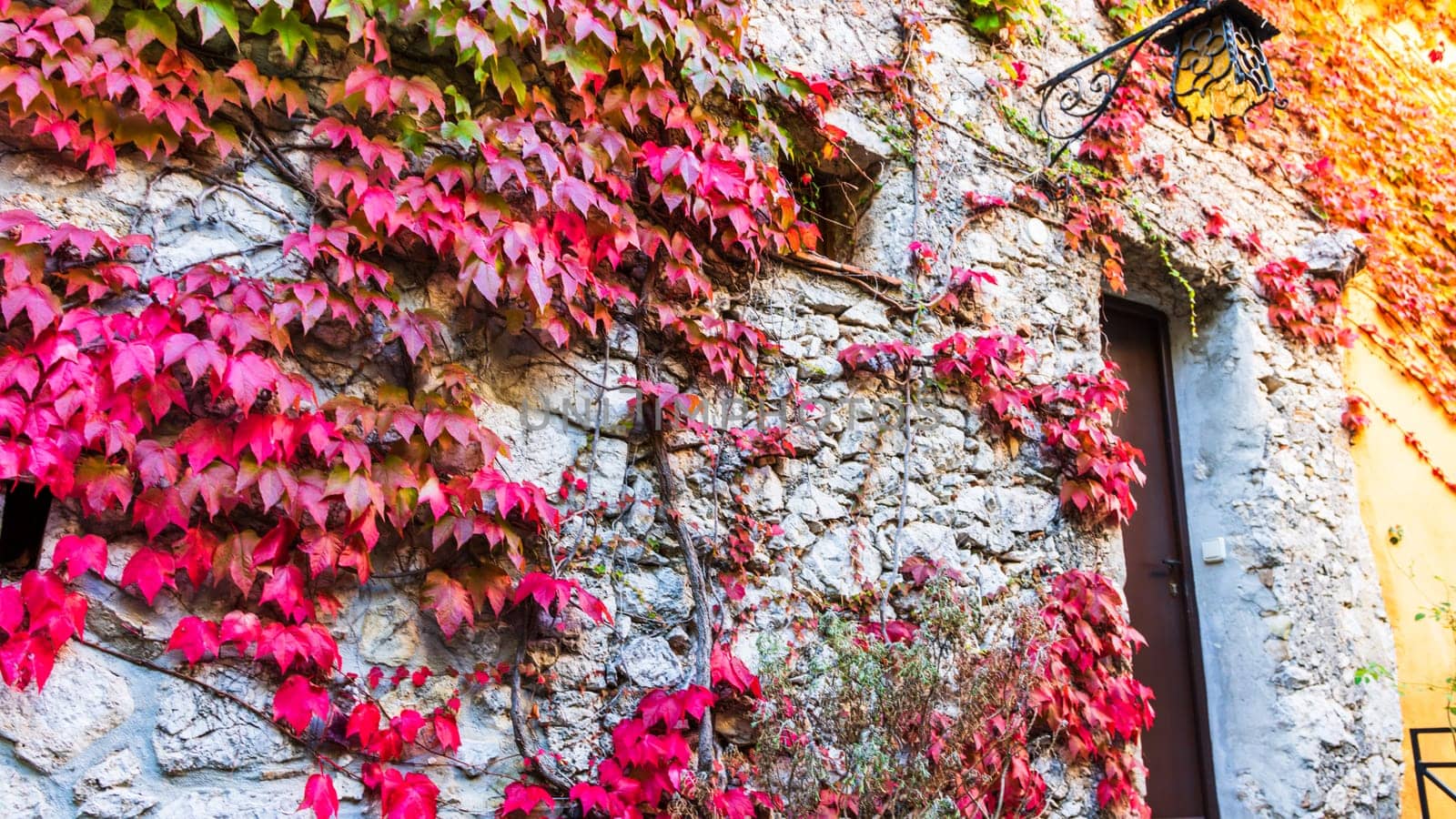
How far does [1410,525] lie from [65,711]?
4826 millimetres

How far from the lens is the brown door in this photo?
3430mm

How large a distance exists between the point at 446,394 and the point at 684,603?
0.77 metres

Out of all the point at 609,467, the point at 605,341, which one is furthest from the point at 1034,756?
the point at 605,341

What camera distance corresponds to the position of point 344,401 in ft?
6.34

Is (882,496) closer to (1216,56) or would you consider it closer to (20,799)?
(1216,56)

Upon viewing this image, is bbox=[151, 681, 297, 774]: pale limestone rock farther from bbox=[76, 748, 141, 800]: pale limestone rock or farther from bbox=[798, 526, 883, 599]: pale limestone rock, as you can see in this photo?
bbox=[798, 526, 883, 599]: pale limestone rock

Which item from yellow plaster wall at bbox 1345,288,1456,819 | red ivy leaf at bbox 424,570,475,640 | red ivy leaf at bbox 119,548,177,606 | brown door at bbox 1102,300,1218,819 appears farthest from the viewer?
yellow plaster wall at bbox 1345,288,1456,819

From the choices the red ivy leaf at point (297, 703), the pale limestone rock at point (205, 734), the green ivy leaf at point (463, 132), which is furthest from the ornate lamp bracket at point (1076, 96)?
the pale limestone rock at point (205, 734)

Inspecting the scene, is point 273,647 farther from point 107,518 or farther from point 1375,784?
point 1375,784

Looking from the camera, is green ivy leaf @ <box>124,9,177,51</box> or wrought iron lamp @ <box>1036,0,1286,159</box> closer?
green ivy leaf @ <box>124,9,177,51</box>

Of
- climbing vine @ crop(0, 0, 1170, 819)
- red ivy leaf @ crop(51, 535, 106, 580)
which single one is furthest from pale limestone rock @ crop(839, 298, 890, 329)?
red ivy leaf @ crop(51, 535, 106, 580)

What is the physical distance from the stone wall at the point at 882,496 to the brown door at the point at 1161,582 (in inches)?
2.9

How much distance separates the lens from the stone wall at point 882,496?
1.76m

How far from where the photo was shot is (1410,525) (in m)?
4.06
